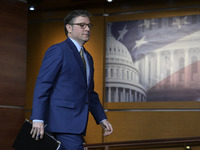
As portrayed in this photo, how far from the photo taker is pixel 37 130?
2523 millimetres

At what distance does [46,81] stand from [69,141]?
15.9 inches

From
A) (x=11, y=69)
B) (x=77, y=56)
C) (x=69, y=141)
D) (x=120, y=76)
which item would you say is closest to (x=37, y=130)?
(x=69, y=141)

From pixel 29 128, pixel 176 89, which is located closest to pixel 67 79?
pixel 29 128

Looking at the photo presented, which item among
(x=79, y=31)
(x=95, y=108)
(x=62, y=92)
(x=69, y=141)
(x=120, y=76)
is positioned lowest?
(x=69, y=141)

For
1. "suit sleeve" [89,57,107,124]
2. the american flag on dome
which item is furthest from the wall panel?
"suit sleeve" [89,57,107,124]

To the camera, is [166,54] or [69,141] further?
[166,54]

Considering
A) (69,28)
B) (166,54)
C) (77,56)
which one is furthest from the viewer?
(166,54)

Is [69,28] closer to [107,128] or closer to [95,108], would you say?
[95,108]

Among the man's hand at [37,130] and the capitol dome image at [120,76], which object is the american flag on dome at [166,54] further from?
the man's hand at [37,130]

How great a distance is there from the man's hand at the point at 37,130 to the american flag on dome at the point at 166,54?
10.6ft

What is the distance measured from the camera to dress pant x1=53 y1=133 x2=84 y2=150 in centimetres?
258

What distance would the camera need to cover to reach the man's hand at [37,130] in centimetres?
252

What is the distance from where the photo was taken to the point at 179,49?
5.59 metres

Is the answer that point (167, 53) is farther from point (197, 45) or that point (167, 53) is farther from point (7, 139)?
point (7, 139)
